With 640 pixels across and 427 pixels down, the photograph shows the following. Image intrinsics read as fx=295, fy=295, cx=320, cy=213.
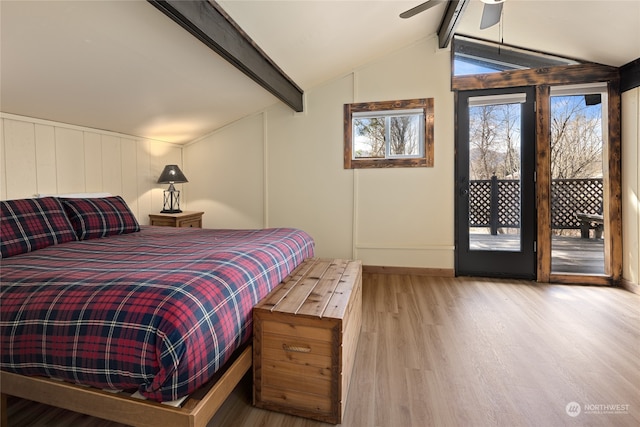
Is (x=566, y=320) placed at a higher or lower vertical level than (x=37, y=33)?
lower

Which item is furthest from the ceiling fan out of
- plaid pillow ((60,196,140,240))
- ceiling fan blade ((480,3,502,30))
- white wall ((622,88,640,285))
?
plaid pillow ((60,196,140,240))

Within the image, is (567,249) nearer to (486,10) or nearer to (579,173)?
(579,173)

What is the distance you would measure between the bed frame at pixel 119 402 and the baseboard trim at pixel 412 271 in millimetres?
2616

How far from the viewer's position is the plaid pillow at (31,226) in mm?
1762

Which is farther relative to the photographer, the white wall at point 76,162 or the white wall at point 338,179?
the white wall at point 338,179

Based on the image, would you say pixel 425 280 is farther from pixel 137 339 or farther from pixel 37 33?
pixel 37 33

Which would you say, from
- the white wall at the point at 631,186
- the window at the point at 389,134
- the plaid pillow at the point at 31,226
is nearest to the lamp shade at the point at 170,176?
the plaid pillow at the point at 31,226

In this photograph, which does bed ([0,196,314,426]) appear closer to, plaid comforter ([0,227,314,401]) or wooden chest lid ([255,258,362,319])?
plaid comforter ([0,227,314,401])

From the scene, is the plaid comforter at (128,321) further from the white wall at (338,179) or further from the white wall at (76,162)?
the white wall at (338,179)

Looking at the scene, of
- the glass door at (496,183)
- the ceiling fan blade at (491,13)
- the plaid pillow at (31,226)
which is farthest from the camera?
the glass door at (496,183)

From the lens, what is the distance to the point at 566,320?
7.55 feet

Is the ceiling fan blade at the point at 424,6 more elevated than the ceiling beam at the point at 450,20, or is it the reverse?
the ceiling beam at the point at 450,20

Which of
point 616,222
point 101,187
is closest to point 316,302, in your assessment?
point 101,187

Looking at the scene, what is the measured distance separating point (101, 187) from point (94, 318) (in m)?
2.47
